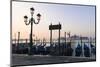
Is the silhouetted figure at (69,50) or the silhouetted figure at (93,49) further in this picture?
the silhouetted figure at (93,49)

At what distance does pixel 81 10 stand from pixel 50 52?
0.73m

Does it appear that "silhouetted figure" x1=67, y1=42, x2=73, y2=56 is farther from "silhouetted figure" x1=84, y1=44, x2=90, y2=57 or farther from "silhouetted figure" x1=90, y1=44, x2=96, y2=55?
"silhouetted figure" x1=90, y1=44, x2=96, y2=55

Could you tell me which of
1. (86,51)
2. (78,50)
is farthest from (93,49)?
(78,50)

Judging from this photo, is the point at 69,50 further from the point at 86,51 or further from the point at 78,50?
the point at 86,51

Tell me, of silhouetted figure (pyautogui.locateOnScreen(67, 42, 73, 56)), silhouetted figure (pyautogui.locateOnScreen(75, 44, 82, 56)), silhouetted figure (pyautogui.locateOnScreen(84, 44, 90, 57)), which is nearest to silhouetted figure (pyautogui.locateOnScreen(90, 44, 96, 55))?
silhouetted figure (pyautogui.locateOnScreen(84, 44, 90, 57))

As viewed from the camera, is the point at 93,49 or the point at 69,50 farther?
the point at 93,49

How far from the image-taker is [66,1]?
3162 millimetres

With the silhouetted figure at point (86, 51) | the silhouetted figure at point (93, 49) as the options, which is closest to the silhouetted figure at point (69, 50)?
the silhouetted figure at point (86, 51)

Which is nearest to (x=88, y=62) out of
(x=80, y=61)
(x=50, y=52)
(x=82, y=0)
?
(x=80, y=61)

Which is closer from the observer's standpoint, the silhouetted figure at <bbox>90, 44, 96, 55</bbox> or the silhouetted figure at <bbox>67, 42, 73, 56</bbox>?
the silhouetted figure at <bbox>67, 42, 73, 56</bbox>

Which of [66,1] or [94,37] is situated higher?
[66,1]

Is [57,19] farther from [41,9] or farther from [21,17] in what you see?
[21,17]

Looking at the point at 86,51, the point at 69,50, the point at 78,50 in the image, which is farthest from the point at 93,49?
the point at 69,50

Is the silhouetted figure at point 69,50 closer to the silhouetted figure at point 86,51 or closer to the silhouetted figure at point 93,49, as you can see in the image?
the silhouetted figure at point 86,51
